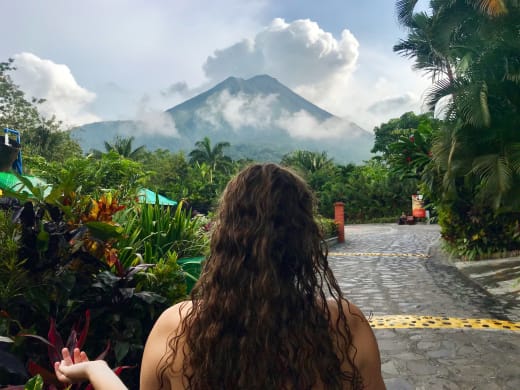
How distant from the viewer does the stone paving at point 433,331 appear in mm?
3488

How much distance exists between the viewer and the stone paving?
3.49 meters

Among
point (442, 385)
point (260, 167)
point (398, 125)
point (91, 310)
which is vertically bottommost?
point (442, 385)

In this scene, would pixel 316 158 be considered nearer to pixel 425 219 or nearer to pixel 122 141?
pixel 425 219

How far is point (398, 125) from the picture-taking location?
39.9m

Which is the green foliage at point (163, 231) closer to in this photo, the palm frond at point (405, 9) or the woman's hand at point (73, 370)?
the woman's hand at point (73, 370)

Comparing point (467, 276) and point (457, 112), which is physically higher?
point (457, 112)

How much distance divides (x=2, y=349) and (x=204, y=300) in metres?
0.76

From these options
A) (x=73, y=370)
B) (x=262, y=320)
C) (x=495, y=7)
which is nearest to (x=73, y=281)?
(x=73, y=370)

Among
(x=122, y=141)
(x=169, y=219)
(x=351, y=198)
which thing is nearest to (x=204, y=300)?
(x=169, y=219)

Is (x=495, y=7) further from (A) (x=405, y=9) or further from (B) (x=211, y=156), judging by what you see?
(B) (x=211, y=156)

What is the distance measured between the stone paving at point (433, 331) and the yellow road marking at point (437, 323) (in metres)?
0.15

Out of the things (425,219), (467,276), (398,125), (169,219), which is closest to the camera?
(169,219)

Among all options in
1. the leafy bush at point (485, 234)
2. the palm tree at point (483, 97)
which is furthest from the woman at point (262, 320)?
the leafy bush at point (485, 234)

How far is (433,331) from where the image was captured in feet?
15.5
